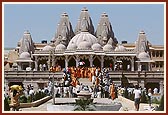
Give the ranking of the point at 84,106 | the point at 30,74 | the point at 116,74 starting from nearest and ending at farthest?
the point at 84,106
the point at 116,74
the point at 30,74

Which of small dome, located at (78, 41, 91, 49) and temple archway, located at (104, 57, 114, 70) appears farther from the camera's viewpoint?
temple archway, located at (104, 57, 114, 70)

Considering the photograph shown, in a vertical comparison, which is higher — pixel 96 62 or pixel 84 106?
pixel 96 62

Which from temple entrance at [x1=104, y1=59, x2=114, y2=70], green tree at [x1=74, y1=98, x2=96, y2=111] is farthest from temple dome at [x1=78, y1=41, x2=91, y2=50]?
green tree at [x1=74, y1=98, x2=96, y2=111]

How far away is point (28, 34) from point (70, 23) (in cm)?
500

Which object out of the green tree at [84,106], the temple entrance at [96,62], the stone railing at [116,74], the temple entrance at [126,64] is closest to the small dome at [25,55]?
the temple entrance at [96,62]

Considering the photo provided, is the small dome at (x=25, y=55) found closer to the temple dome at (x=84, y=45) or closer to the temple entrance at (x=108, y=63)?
the temple dome at (x=84, y=45)

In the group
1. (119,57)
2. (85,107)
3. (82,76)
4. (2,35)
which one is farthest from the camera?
(119,57)

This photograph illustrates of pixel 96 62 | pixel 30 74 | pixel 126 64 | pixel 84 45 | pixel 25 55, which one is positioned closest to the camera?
pixel 30 74

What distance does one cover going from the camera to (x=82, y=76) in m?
32.8

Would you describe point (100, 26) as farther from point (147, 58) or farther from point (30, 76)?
point (30, 76)

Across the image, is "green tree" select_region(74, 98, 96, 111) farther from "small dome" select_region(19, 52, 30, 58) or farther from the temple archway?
"small dome" select_region(19, 52, 30, 58)

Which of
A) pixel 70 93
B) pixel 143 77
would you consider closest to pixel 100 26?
pixel 143 77

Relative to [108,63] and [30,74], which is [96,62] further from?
[30,74]

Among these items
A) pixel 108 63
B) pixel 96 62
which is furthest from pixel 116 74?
pixel 108 63
